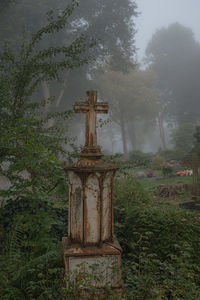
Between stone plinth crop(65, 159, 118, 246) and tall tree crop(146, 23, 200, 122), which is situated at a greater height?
tall tree crop(146, 23, 200, 122)

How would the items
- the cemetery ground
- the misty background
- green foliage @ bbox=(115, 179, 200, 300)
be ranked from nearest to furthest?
the cemetery ground → green foliage @ bbox=(115, 179, 200, 300) → the misty background

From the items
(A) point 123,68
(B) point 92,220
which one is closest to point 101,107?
(B) point 92,220

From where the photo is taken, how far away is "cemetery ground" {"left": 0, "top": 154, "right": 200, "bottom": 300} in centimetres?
224

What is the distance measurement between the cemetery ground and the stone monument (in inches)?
5.9

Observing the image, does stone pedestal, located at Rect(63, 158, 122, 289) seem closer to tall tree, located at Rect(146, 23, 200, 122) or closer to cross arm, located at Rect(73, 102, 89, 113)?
cross arm, located at Rect(73, 102, 89, 113)

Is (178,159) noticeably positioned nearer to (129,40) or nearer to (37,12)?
(129,40)

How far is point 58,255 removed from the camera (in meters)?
2.75

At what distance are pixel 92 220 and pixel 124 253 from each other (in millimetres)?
1452

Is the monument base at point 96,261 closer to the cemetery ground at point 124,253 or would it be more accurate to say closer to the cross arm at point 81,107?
the cemetery ground at point 124,253

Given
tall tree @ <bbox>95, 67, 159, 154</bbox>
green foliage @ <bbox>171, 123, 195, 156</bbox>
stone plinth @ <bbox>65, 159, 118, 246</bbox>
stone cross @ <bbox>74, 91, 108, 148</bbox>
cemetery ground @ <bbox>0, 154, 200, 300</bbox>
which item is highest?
tall tree @ <bbox>95, 67, 159, 154</bbox>

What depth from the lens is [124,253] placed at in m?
3.56

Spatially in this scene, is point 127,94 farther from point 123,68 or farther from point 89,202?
point 89,202

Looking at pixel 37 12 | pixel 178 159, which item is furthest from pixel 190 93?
pixel 37 12

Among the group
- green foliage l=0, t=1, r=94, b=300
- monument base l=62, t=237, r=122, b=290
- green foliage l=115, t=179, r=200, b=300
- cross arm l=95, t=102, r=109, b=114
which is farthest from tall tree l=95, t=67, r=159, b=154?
monument base l=62, t=237, r=122, b=290
